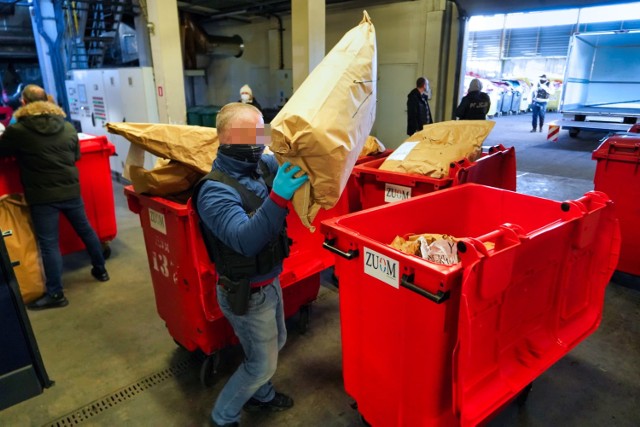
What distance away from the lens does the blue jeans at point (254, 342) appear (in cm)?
174

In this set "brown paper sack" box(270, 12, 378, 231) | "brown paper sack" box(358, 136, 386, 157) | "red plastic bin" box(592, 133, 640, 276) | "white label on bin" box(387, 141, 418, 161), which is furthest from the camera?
"brown paper sack" box(358, 136, 386, 157)

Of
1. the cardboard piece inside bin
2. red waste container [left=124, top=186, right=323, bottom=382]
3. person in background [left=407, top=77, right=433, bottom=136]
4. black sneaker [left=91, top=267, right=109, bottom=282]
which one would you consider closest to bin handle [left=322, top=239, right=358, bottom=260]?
red waste container [left=124, top=186, right=323, bottom=382]

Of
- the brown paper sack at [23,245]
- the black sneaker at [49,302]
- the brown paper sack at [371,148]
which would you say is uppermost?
the brown paper sack at [371,148]

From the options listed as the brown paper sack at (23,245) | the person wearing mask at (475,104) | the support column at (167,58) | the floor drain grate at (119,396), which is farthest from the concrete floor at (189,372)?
the person wearing mask at (475,104)

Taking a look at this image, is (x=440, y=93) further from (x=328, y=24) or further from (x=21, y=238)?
(x=21, y=238)

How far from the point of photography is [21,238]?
3.14m

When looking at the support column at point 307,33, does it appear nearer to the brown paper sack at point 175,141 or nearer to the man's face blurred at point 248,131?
the brown paper sack at point 175,141

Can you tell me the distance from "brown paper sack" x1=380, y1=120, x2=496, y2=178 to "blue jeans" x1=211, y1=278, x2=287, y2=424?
4.93 ft

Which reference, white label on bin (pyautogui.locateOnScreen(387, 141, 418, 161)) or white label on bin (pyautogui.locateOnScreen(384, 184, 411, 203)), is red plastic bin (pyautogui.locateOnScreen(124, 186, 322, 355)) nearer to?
white label on bin (pyautogui.locateOnScreen(384, 184, 411, 203))

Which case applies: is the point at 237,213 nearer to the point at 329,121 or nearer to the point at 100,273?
the point at 329,121

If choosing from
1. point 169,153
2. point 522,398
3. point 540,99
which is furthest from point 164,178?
point 540,99

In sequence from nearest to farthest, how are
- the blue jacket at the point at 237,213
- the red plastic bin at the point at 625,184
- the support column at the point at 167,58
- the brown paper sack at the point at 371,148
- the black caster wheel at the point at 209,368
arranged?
the blue jacket at the point at 237,213 → the black caster wheel at the point at 209,368 → the red plastic bin at the point at 625,184 → the brown paper sack at the point at 371,148 → the support column at the point at 167,58

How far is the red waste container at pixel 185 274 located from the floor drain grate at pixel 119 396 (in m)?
0.20

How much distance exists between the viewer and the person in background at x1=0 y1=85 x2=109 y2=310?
9.62 ft
